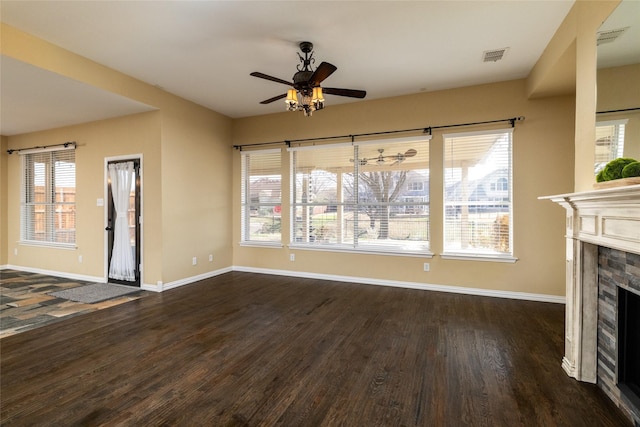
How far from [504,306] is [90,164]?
7.04 meters

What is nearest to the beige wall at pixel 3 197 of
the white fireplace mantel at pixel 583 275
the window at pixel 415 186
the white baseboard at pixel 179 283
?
the white baseboard at pixel 179 283

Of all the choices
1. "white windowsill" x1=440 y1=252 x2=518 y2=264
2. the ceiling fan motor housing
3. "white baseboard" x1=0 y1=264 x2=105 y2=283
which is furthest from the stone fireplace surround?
"white baseboard" x1=0 y1=264 x2=105 y2=283

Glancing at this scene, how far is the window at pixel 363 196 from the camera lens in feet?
15.8

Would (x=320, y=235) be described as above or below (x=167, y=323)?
above

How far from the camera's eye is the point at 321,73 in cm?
289

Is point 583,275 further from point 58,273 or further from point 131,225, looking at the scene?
point 58,273

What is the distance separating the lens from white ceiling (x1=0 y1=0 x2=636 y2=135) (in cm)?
275

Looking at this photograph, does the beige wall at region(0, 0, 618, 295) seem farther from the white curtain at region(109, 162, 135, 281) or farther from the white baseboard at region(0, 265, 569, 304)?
the white curtain at region(109, 162, 135, 281)

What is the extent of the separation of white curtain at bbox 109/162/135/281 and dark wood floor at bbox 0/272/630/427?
120cm

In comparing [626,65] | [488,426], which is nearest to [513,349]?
[488,426]

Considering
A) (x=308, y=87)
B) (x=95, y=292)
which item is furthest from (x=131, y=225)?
(x=308, y=87)

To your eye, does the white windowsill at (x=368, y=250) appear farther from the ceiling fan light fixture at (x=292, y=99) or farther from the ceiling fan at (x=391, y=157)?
the ceiling fan light fixture at (x=292, y=99)

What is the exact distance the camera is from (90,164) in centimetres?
533

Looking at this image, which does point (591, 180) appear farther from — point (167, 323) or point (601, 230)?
point (167, 323)
